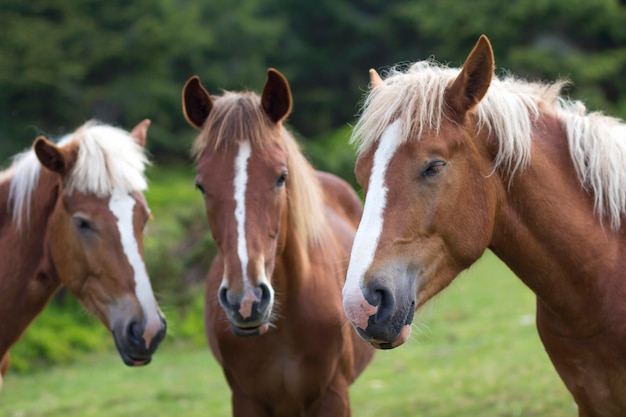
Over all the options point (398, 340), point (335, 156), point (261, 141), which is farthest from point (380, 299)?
point (335, 156)

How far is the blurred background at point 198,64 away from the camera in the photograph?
36.3 ft

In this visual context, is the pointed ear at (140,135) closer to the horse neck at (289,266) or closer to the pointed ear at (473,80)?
the horse neck at (289,266)

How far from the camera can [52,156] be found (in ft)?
13.8

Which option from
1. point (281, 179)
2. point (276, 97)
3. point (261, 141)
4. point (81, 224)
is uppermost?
point (276, 97)

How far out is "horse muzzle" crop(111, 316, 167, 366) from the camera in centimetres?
407

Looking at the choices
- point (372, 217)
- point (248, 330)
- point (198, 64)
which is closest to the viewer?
point (372, 217)

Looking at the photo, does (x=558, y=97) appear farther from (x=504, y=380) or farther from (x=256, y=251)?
(x=504, y=380)

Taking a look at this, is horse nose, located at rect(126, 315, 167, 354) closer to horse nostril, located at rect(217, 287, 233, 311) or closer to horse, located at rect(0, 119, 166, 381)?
horse, located at rect(0, 119, 166, 381)

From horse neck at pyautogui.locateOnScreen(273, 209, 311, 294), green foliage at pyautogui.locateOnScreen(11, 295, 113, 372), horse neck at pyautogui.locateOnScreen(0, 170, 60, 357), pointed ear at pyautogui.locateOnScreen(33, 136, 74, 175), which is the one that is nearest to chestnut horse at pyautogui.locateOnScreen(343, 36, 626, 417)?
horse neck at pyautogui.locateOnScreen(273, 209, 311, 294)

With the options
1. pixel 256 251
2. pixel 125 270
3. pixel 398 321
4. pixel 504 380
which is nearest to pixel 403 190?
pixel 398 321

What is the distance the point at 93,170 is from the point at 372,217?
1.91 m

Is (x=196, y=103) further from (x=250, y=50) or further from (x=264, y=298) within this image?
(x=250, y=50)

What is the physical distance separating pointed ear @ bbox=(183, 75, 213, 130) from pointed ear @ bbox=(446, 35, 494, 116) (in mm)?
1563

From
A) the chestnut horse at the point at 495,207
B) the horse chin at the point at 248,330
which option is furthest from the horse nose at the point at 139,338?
the chestnut horse at the point at 495,207
